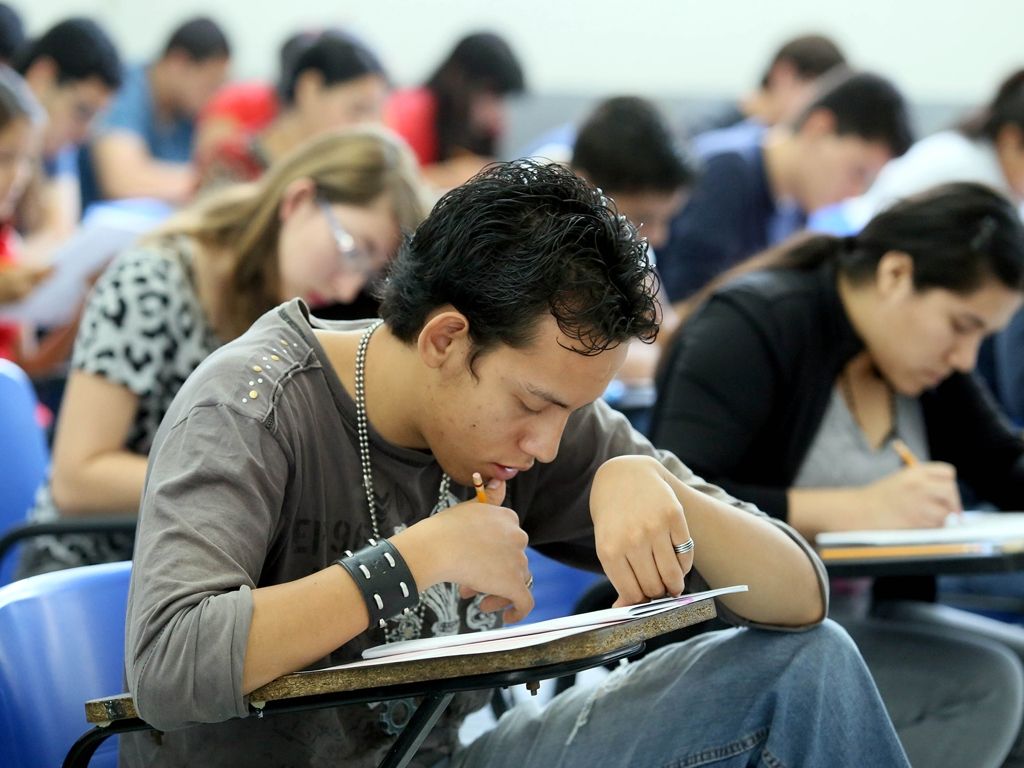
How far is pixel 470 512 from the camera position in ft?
4.02

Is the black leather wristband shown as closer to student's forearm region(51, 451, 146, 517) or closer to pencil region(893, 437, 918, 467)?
student's forearm region(51, 451, 146, 517)

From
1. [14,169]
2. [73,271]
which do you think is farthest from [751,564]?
[73,271]

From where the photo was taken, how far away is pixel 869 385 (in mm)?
2232

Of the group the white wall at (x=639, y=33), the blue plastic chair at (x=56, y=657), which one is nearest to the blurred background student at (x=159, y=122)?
the white wall at (x=639, y=33)

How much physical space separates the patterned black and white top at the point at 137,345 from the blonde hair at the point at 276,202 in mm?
65

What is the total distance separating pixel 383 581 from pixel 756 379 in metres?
1.03

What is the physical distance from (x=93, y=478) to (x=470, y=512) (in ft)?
3.24

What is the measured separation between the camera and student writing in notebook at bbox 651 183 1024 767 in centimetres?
196

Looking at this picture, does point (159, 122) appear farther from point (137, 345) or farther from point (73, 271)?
point (137, 345)

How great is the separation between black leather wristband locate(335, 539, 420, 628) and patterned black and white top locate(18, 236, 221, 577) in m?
1.01

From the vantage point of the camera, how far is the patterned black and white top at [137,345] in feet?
6.75

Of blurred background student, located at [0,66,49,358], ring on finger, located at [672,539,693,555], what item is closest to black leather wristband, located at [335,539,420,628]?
ring on finger, located at [672,539,693,555]

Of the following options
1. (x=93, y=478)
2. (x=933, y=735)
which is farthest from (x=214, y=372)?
(x=933, y=735)

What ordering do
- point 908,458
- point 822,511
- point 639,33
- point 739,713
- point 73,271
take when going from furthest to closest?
point 639,33 → point 73,271 → point 908,458 → point 822,511 → point 739,713
